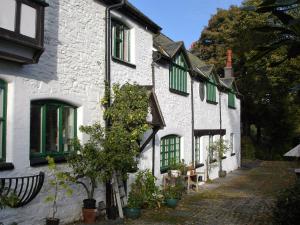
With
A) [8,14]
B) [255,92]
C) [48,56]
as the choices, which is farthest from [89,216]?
[255,92]

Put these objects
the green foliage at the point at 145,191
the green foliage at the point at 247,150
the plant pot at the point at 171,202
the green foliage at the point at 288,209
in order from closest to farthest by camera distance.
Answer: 1. the green foliage at the point at 288,209
2. the green foliage at the point at 145,191
3. the plant pot at the point at 171,202
4. the green foliage at the point at 247,150

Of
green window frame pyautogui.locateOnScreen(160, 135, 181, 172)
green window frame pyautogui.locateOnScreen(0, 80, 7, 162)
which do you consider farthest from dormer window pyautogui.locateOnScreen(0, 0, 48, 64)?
green window frame pyautogui.locateOnScreen(160, 135, 181, 172)

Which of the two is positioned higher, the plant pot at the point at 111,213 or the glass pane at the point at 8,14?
the glass pane at the point at 8,14

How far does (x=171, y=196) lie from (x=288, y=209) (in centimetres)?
490

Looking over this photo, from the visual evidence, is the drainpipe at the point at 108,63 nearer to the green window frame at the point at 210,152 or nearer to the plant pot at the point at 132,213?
the plant pot at the point at 132,213

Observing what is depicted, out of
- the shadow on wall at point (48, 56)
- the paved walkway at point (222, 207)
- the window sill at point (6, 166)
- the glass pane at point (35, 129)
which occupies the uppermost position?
the shadow on wall at point (48, 56)

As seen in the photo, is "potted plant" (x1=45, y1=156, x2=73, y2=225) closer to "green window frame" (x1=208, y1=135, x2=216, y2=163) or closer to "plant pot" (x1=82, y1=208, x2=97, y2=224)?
"plant pot" (x1=82, y1=208, x2=97, y2=224)

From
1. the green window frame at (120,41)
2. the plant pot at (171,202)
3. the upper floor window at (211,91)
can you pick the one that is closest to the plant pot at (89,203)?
the plant pot at (171,202)

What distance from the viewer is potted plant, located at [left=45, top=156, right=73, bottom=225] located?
8070 mm

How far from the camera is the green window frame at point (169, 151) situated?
14664 mm

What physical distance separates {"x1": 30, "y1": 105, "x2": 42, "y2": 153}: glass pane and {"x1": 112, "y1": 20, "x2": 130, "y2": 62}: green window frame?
3.55 m

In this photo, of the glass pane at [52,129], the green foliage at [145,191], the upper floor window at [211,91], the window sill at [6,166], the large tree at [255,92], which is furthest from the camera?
the large tree at [255,92]

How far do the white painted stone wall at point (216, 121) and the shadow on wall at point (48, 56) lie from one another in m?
10.7

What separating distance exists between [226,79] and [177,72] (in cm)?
1144
